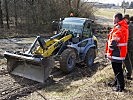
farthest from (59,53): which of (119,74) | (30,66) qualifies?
(119,74)

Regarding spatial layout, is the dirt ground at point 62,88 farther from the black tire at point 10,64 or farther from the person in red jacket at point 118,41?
the person in red jacket at point 118,41

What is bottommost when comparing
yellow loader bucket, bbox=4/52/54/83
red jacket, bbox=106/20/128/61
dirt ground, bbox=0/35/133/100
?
dirt ground, bbox=0/35/133/100

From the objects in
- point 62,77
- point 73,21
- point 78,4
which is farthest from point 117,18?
point 78,4

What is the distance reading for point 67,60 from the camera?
10406 millimetres

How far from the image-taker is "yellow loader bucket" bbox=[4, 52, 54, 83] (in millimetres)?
9273

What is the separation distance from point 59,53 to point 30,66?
137 centimetres

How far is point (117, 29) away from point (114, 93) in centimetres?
160

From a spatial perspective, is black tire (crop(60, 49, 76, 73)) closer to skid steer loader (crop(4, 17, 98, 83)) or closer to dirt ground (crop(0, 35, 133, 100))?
skid steer loader (crop(4, 17, 98, 83))

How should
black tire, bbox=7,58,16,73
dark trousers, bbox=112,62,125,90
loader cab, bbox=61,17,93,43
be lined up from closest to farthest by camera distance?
dark trousers, bbox=112,62,125,90 → black tire, bbox=7,58,16,73 → loader cab, bbox=61,17,93,43

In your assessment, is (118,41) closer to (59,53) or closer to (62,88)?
(62,88)

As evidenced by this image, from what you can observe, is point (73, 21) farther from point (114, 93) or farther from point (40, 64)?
point (114, 93)

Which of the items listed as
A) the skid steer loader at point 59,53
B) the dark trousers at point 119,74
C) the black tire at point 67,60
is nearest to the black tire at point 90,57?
the skid steer loader at point 59,53

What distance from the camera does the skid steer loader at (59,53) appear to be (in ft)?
31.0

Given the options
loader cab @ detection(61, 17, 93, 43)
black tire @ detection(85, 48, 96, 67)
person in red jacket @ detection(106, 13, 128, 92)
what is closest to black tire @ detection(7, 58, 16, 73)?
loader cab @ detection(61, 17, 93, 43)
